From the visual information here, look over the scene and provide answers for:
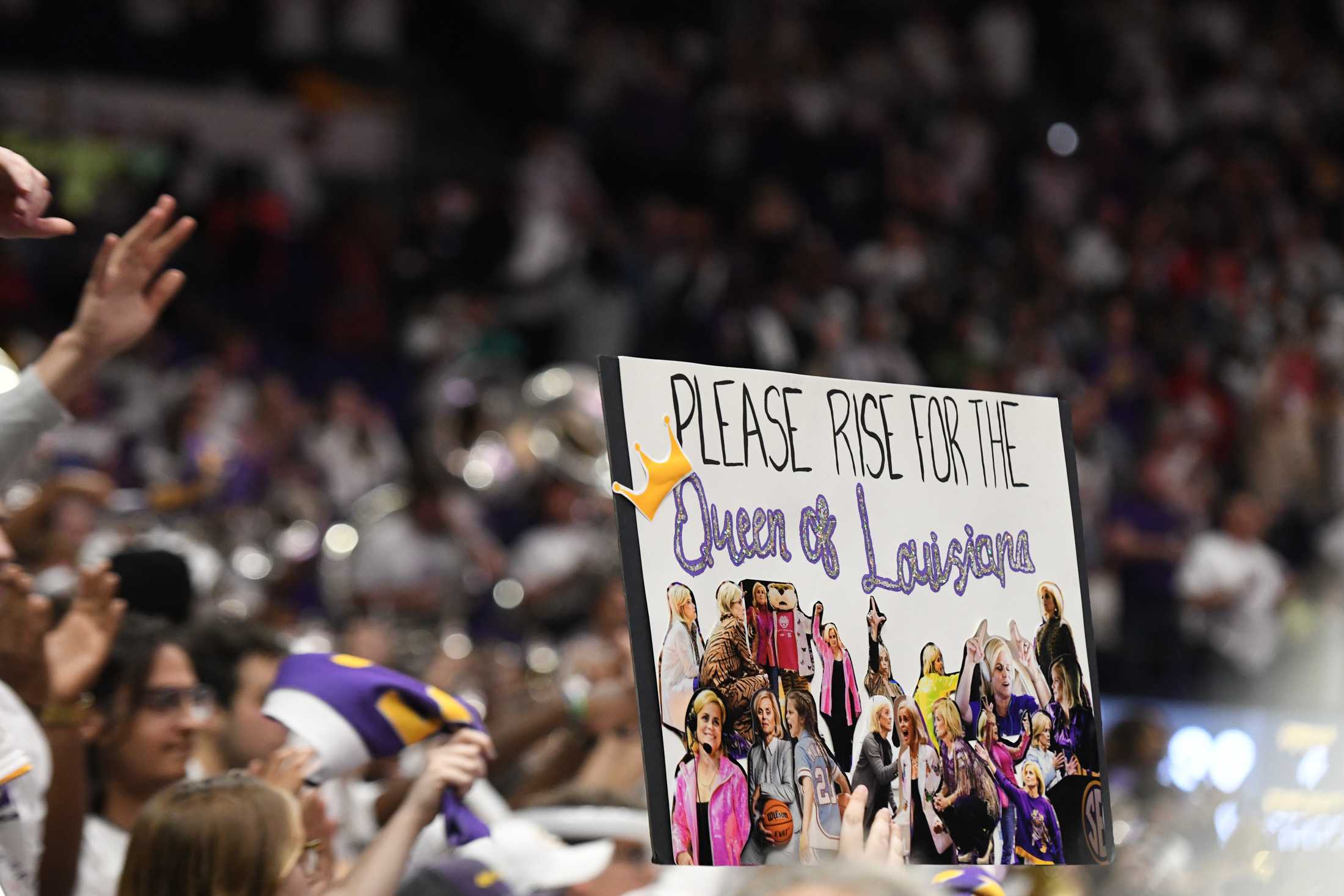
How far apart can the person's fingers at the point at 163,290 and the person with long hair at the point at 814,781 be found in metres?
1.05

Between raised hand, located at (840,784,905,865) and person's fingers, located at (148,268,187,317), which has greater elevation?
person's fingers, located at (148,268,187,317)

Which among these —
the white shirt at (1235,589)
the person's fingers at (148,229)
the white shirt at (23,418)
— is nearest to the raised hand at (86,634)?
the white shirt at (23,418)

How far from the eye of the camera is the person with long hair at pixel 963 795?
2.04 m

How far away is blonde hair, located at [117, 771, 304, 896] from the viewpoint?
6.54 ft

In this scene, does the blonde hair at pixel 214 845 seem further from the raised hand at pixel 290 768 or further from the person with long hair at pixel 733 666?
the person with long hair at pixel 733 666

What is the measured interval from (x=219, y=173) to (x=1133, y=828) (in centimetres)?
656

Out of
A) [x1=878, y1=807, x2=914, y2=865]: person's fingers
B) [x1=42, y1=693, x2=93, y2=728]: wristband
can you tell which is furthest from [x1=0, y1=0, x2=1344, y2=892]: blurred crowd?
[x1=878, y1=807, x2=914, y2=865]: person's fingers

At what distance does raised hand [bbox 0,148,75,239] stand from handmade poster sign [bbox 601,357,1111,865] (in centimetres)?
74

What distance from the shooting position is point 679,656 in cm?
186

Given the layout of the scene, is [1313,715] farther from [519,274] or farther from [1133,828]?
[519,274]

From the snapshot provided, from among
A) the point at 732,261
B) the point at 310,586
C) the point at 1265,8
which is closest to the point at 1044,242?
the point at 732,261

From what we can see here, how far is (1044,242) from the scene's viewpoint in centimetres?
1184

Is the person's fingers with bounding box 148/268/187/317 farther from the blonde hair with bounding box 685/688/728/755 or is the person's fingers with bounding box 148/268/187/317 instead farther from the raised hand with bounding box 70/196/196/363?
the blonde hair with bounding box 685/688/728/755

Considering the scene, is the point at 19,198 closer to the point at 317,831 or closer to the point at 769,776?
the point at 317,831
